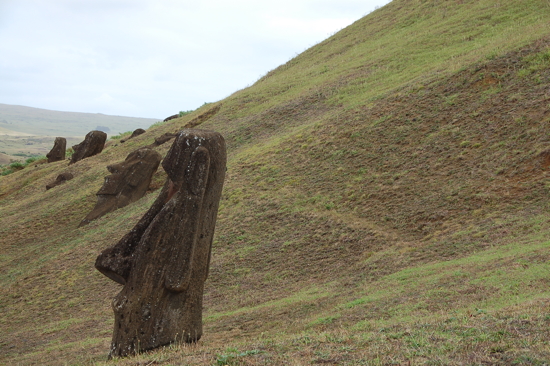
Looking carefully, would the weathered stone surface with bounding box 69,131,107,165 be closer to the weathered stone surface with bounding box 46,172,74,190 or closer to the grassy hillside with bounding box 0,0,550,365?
the weathered stone surface with bounding box 46,172,74,190

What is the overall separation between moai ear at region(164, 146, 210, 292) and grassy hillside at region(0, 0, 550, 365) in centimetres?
108

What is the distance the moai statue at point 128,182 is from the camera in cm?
2361

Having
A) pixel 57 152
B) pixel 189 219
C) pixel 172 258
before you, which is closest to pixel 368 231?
pixel 189 219

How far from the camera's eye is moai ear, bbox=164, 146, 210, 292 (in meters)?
8.59

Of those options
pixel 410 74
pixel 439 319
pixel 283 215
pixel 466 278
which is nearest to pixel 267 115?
pixel 410 74

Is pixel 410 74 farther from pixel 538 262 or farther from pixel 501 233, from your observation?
pixel 538 262

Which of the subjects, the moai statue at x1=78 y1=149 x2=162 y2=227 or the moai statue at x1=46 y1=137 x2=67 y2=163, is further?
the moai statue at x1=46 y1=137 x2=67 y2=163

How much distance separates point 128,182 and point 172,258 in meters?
16.1

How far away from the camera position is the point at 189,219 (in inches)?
348

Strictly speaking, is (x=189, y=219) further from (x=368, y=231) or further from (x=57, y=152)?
(x=57, y=152)


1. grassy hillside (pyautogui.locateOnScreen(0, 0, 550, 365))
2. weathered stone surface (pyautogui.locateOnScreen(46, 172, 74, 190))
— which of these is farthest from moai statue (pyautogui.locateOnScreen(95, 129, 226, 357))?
weathered stone surface (pyautogui.locateOnScreen(46, 172, 74, 190))

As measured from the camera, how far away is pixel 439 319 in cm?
707

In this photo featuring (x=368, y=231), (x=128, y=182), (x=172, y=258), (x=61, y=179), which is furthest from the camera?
(x=61, y=179)

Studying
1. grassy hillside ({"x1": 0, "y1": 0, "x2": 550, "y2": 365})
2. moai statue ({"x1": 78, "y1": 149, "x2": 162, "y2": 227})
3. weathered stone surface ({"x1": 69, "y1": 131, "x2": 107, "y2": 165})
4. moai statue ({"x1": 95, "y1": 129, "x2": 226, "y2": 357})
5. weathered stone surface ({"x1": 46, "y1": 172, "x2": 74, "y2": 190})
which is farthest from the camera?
weathered stone surface ({"x1": 69, "y1": 131, "x2": 107, "y2": 165})
